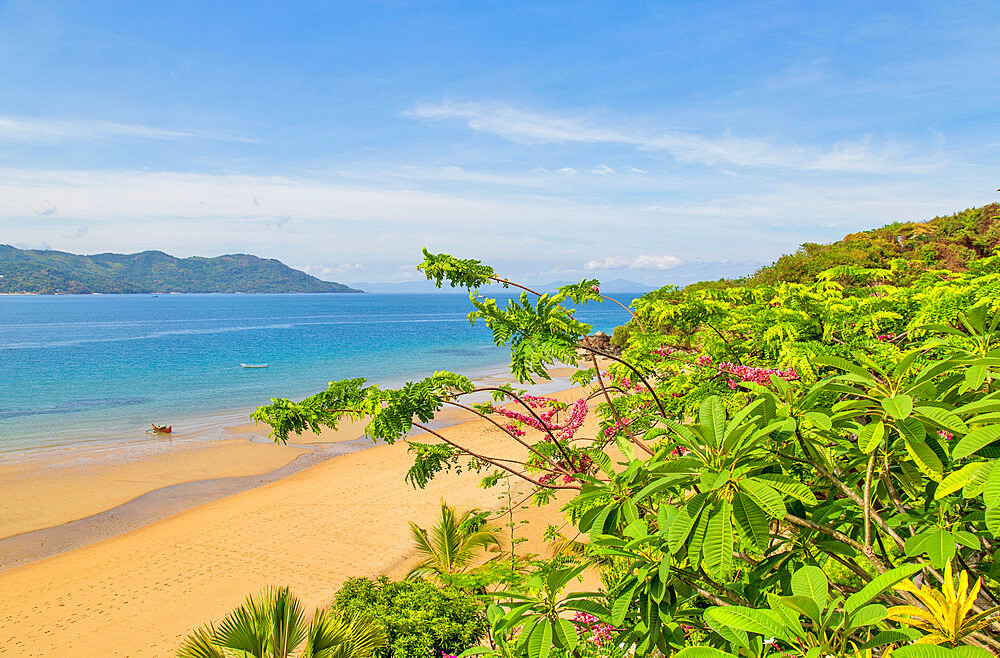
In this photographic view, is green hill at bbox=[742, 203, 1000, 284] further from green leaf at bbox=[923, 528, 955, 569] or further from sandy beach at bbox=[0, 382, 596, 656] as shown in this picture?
green leaf at bbox=[923, 528, 955, 569]

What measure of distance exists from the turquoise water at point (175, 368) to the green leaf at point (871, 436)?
77.1 feet

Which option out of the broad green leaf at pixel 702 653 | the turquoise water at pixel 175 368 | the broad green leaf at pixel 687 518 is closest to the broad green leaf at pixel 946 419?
the broad green leaf at pixel 687 518

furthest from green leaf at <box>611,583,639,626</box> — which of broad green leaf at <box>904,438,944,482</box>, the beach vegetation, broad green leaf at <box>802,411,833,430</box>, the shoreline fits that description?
the shoreline

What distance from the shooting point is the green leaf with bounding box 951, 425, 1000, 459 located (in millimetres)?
1304

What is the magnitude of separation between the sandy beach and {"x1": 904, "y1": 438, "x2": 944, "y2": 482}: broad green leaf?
30.7 ft

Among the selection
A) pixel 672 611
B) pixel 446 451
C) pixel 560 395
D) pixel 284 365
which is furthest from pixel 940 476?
pixel 284 365

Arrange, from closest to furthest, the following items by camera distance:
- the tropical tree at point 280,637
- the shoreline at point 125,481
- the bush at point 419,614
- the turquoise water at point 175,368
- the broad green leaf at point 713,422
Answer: the broad green leaf at point 713,422
the tropical tree at point 280,637
the bush at point 419,614
the shoreline at point 125,481
the turquoise water at point 175,368

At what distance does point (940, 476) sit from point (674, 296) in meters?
3.65

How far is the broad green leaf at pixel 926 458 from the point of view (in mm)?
1496

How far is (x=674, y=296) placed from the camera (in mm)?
5059

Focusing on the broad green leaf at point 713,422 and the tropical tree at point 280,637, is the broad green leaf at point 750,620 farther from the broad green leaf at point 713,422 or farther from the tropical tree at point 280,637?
the tropical tree at point 280,637

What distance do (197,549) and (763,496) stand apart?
1284 centimetres

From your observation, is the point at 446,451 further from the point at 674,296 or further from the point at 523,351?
the point at 674,296

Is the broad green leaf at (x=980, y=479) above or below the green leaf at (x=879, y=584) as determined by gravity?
above
